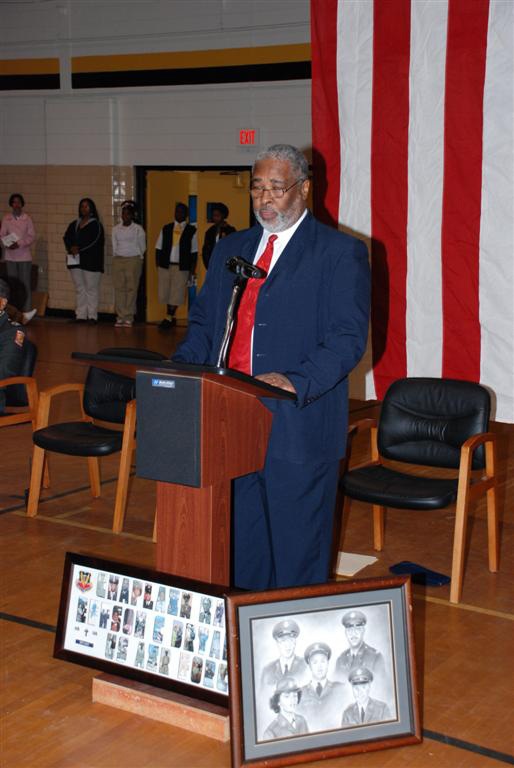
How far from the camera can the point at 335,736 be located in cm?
256

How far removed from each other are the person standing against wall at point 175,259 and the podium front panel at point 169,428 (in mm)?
10095

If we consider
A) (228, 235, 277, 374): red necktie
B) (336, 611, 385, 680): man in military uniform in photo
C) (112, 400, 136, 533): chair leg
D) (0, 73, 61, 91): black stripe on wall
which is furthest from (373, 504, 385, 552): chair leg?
(0, 73, 61, 91): black stripe on wall

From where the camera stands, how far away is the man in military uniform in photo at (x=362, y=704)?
2582 millimetres

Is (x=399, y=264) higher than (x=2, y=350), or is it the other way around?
(x=399, y=264)

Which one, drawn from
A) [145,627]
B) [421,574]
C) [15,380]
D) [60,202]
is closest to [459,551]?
[421,574]

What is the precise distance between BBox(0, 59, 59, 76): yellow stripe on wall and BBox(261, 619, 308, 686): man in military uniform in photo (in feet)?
39.5

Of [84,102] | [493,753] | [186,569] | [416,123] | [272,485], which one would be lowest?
[493,753]

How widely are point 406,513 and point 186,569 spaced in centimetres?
267

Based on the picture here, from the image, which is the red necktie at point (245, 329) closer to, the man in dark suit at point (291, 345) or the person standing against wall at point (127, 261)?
the man in dark suit at point (291, 345)

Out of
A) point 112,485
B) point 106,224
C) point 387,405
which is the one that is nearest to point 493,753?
point 387,405

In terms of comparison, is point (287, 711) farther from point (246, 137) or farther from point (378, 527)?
point (246, 137)

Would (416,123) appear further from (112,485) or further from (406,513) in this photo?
(112,485)

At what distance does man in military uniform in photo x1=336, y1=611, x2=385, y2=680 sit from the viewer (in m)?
2.61

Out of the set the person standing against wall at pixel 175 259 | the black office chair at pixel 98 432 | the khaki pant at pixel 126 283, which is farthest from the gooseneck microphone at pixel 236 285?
the khaki pant at pixel 126 283
